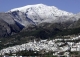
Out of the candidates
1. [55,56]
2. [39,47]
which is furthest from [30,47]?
[55,56]

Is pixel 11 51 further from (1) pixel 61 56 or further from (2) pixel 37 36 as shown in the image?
(2) pixel 37 36

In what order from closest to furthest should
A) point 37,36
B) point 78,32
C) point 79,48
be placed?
1. point 79,48
2. point 78,32
3. point 37,36

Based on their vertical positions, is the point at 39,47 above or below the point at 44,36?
below

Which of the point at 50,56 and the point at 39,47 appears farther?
the point at 39,47

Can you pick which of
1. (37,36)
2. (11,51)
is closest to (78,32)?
(37,36)

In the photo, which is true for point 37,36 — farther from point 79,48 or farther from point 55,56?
point 55,56

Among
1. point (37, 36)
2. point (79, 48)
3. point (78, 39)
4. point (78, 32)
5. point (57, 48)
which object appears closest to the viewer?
point (79, 48)

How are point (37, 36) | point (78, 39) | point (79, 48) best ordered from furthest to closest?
point (37, 36) < point (78, 39) < point (79, 48)

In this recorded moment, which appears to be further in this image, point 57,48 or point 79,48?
point 57,48

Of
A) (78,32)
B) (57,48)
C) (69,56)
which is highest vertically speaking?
(78,32)
